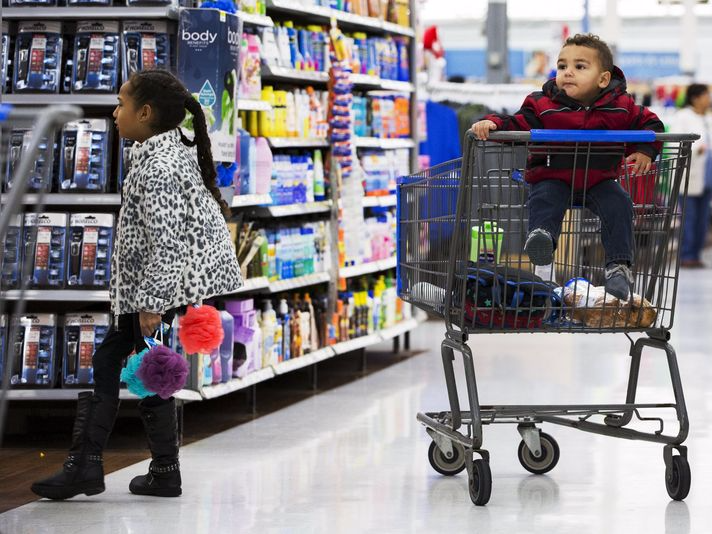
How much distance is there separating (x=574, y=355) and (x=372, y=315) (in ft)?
4.74

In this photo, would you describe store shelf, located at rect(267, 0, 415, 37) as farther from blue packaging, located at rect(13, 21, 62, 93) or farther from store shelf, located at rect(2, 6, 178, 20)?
blue packaging, located at rect(13, 21, 62, 93)

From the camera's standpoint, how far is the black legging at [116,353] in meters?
4.41

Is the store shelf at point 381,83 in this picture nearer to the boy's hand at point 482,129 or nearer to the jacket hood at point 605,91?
the jacket hood at point 605,91

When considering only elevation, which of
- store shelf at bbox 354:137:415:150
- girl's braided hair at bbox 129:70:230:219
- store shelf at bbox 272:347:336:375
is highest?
girl's braided hair at bbox 129:70:230:219

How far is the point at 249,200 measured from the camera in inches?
236

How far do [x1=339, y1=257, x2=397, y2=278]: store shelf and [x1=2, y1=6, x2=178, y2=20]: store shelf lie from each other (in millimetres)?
2364

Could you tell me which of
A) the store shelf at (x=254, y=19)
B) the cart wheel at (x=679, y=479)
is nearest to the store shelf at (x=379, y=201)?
the store shelf at (x=254, y=19)

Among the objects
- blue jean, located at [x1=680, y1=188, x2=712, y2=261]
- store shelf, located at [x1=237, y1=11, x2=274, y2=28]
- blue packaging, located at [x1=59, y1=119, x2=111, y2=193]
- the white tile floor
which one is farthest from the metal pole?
blue packaging, located at [x1=59, y1=119, x2=111, y2=193]

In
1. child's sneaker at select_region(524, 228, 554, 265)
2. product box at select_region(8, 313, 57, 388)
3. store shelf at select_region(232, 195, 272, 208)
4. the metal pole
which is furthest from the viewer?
the metal pole

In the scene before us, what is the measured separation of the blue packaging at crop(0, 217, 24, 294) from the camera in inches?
205

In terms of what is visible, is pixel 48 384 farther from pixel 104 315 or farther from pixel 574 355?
pixel 574 355

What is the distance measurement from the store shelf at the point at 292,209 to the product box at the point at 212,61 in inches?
35.9

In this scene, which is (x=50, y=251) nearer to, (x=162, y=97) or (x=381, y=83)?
(x=162, y=97)

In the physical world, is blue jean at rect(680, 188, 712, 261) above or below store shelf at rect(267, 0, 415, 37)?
below
